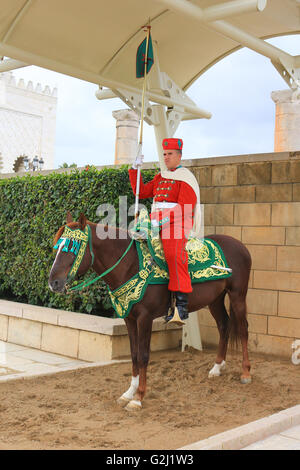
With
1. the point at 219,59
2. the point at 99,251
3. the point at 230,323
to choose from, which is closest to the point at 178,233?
the point at 99,251

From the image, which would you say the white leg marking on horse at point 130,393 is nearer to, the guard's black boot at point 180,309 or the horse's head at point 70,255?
the guard's black boot at point 180,309

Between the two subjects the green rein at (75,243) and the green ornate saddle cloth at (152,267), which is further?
the green ornate saddle cloth at (152,267)

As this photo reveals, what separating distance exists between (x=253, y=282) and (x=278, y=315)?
1.71 ft

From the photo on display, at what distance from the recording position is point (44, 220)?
803cm

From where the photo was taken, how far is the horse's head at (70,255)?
4047 mm

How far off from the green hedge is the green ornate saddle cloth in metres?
2.31

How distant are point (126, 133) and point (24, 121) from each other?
30763mm

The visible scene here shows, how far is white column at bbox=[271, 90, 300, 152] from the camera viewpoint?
8.29 meters

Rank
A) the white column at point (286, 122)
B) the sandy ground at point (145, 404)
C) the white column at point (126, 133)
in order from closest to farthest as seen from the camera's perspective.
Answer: the sandy ground at point (145, 404) < the white column at point (286, 122) < the white column at point (126, 133)

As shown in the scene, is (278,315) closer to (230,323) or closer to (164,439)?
(230,323)

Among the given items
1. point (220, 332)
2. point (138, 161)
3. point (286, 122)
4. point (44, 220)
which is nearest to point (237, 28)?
point (138, 161)

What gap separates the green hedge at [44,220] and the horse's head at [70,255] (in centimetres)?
281

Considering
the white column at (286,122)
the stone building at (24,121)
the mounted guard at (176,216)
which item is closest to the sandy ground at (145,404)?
the mounted guard at (176,216)
